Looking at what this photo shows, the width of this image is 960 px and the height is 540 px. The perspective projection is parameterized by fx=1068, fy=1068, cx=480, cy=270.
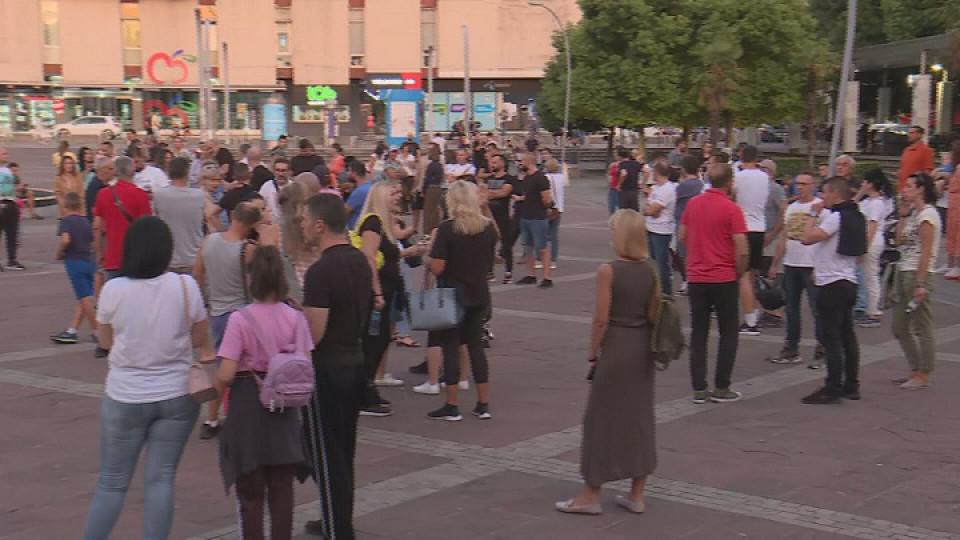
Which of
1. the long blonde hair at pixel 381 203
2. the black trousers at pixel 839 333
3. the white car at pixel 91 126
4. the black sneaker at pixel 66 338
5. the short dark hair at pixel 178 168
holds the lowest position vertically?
the black sneaker at pixel 66 338

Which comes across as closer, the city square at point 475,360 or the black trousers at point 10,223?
the city square at point 475,360

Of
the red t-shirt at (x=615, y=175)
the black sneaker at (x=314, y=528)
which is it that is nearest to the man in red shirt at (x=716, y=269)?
the black sneaker at (x=314, y=528)

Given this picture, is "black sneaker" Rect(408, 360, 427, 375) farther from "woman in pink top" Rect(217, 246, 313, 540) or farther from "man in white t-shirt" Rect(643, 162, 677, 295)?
"woman in pink top" Rect(217, 246, 313, 540)

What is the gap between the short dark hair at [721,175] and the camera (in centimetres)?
868

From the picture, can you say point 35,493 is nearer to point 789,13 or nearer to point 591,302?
point 591,302

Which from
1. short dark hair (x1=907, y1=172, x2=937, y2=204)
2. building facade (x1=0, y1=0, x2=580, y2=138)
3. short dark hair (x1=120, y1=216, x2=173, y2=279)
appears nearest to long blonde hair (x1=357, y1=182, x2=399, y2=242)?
short dark hair (x1=120, y1=216, x2=173, y2=279)

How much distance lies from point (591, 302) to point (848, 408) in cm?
522

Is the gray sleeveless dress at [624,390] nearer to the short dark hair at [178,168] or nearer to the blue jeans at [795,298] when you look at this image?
the blue jeans at [795,298]

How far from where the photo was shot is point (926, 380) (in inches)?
365

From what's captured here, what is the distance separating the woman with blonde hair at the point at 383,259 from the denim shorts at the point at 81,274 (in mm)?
3310

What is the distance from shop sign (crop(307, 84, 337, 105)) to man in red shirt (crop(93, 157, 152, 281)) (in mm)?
56769

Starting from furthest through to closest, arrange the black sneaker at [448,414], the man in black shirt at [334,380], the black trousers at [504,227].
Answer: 1. the black trousers at [504,227]
2. the black sneaker at [448,414]
3. the man in black shirt at [334,380]

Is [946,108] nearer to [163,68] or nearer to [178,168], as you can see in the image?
[178,168]

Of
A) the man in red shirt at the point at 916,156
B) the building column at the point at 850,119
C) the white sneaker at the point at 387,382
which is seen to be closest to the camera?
the white sneaker at the point at 387,382
